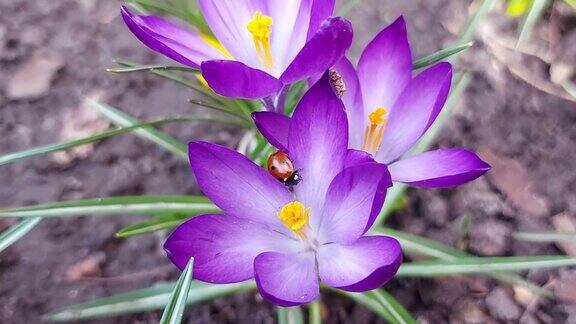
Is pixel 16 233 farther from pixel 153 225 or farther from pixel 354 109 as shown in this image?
pixel 354 109

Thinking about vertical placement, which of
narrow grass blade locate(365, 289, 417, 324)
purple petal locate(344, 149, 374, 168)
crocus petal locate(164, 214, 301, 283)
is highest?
purple petal locate(344, 149, 374, 168)

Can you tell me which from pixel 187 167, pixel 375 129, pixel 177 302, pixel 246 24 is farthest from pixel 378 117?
pixel 187 167

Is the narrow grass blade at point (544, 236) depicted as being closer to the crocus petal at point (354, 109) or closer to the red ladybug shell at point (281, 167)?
the crocus petal at point (354, 109)

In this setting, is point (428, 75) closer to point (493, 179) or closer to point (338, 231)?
point (338, 231)

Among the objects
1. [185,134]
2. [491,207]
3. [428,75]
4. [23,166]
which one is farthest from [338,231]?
[23,166]

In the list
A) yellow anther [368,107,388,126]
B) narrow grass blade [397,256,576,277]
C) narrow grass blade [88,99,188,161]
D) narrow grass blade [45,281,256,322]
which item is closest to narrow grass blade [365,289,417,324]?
narrow grass blade [397,256,576,277]

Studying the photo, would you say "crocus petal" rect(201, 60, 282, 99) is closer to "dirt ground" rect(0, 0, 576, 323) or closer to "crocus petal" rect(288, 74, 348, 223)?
"crocus petal" rect(288, 74, 348, 223)

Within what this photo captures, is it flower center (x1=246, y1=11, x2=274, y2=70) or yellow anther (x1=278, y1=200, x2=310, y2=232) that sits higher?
flower center (x1=246, y1=11, x2=274, y2=70)
